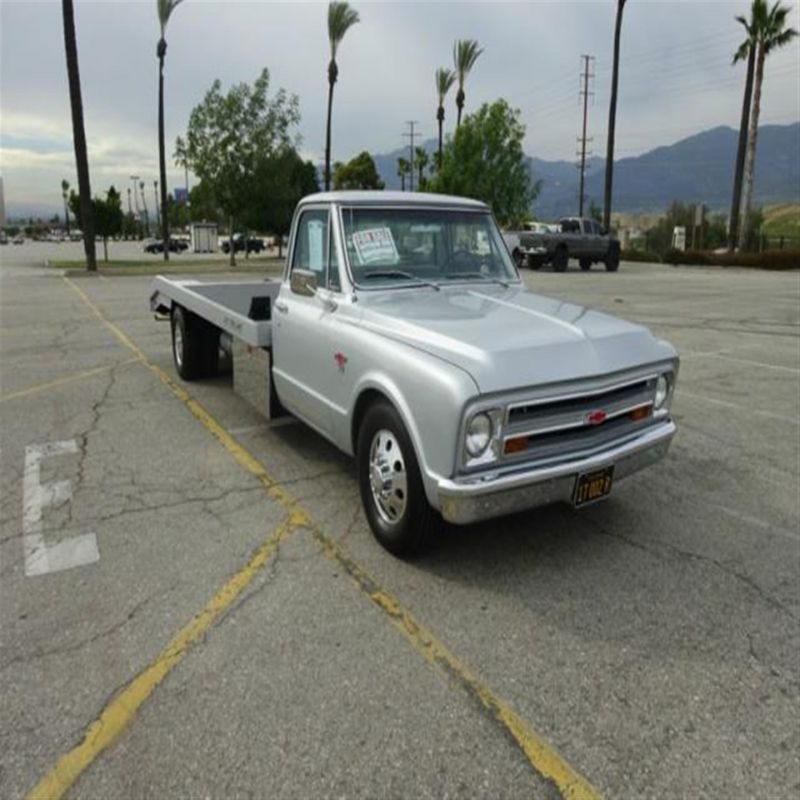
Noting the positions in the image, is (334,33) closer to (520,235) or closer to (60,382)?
(520,235)

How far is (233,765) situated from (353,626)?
3.04 ft

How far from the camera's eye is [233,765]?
8.04 feet

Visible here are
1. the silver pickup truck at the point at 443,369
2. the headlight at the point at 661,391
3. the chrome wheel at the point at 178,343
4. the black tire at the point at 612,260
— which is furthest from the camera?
the black tire at the point at 612,260

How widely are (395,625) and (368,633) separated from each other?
0.14m

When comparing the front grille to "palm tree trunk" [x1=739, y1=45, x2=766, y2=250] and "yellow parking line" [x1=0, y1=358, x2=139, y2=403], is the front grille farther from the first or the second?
"palm tree trunk" [x1=739, y1=45, x2=766, y2=250]

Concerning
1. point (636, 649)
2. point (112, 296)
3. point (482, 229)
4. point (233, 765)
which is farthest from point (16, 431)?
point (112, 296)

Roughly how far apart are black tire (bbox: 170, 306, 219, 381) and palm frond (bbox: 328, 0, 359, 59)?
3466cm

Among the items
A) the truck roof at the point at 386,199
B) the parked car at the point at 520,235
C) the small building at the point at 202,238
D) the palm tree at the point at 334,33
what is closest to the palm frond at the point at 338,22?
the palm tree at the point at 334,33

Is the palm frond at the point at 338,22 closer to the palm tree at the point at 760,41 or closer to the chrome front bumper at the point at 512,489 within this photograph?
the palm tree at the point at 760,41

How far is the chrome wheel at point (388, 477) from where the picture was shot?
376 centimetres

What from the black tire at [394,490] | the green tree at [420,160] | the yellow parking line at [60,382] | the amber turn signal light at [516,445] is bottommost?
the yellow parking line at [60,382]

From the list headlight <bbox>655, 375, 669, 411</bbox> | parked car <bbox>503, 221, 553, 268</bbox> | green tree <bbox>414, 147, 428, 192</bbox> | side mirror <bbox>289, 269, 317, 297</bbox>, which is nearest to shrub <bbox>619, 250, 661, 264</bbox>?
parked car <bbox>503, 221, 553, 268</bbox>

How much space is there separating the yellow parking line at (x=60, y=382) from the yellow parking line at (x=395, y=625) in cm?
466

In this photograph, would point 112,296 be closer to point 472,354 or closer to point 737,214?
point 472,354
